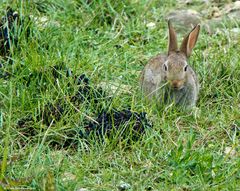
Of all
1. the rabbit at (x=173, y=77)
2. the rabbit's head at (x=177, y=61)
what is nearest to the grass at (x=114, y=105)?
the rabbit at (x=173, y=77)

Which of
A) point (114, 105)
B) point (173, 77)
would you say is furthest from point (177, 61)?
point (114, 105)

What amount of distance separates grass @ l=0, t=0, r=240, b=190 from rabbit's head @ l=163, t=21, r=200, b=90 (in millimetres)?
240

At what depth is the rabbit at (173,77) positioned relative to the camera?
6.46m

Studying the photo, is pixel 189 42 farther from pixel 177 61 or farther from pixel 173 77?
pixel 173 77

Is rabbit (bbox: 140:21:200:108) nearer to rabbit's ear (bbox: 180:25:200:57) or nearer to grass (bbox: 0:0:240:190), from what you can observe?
rabbit's ear (bbox: 180:25:200:57)

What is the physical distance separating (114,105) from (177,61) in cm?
71

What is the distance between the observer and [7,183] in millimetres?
4781

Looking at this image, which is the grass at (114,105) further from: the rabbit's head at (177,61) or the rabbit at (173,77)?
the rabbit's head at (177,61)

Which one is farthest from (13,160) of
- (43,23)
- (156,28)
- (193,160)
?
(156,28)

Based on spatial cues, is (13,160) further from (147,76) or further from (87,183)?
(147,76)

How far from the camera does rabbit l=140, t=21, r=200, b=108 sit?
646cm

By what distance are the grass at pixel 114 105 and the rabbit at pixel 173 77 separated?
4.9 inches

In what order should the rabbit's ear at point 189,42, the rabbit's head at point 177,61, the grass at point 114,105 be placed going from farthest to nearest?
the rabbit's ear at point 189,42 < the rabbit's head at point 177,61 < the grass at point 114,105

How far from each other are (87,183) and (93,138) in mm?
631
